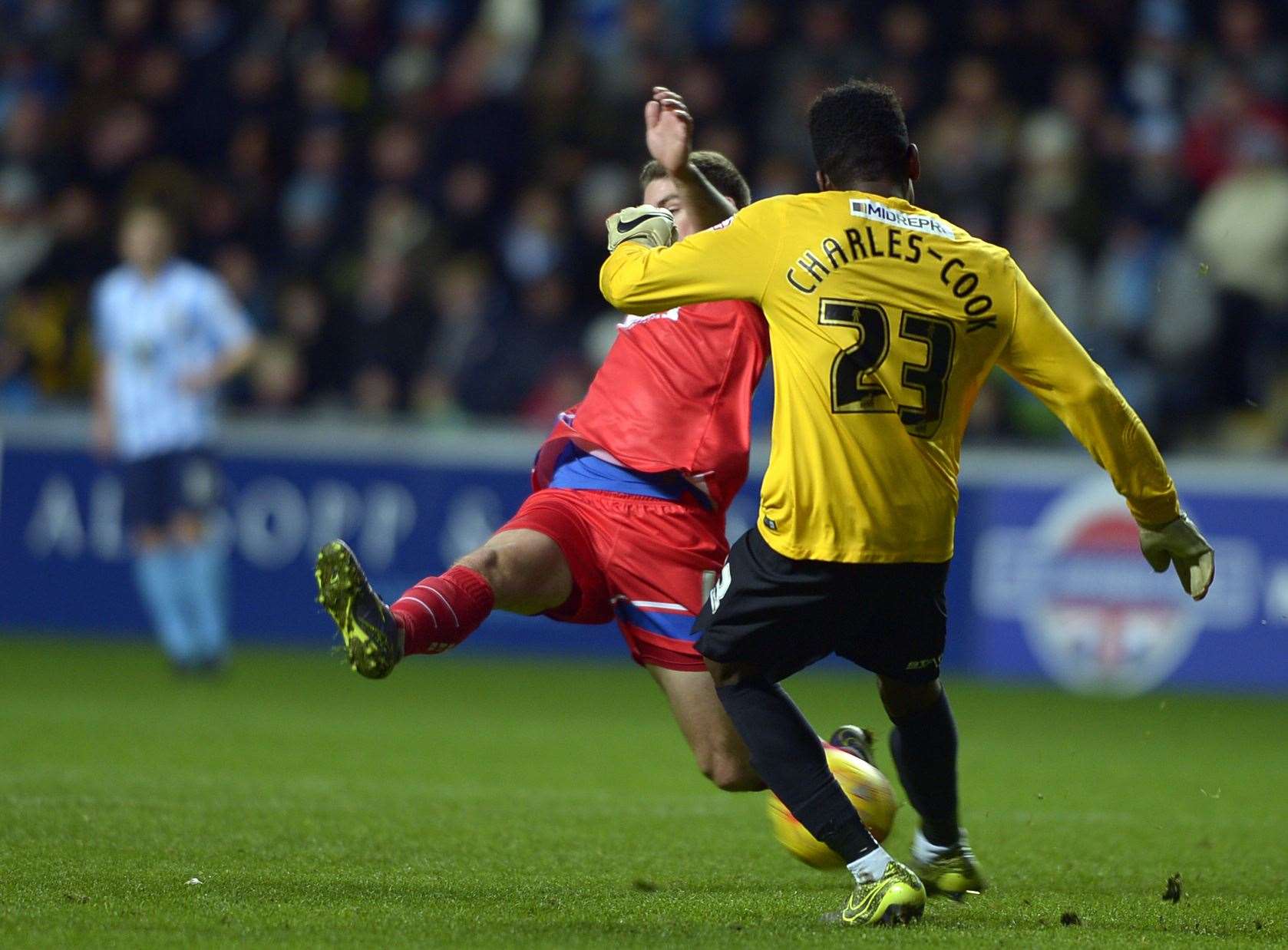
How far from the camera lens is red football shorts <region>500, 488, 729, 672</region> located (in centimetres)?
548

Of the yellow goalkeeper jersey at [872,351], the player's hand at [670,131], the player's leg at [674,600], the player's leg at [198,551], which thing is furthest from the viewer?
the player's leg at [198,551]

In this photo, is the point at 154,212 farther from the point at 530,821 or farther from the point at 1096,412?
the point at 1096,412

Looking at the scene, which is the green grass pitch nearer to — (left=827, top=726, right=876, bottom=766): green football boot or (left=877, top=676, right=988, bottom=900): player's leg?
(left=877, top=676, right=988, bottom=900): player's leg

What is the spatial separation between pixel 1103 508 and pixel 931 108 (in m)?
3.80

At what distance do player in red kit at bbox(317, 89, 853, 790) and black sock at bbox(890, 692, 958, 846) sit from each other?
1.54ft

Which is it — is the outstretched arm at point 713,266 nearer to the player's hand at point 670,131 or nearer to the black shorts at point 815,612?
the player's hand at point 670,131

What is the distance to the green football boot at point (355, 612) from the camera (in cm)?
487

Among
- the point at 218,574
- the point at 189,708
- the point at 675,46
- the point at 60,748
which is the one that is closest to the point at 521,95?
the point at 675,46

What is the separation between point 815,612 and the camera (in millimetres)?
4594

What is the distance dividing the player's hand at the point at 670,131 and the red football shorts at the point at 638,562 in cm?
99

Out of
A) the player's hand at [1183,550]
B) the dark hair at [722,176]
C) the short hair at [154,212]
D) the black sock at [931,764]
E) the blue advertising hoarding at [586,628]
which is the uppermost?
the dark hair at [722,176]

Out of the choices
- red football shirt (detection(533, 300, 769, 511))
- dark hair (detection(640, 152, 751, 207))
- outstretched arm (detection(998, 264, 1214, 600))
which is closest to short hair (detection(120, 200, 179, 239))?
dark hair (detection(640, 152, 751, 207))

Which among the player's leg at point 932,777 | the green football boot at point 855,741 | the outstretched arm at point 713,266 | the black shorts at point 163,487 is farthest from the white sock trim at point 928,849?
the black shorts at point 163,487

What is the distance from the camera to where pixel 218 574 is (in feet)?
37.2
